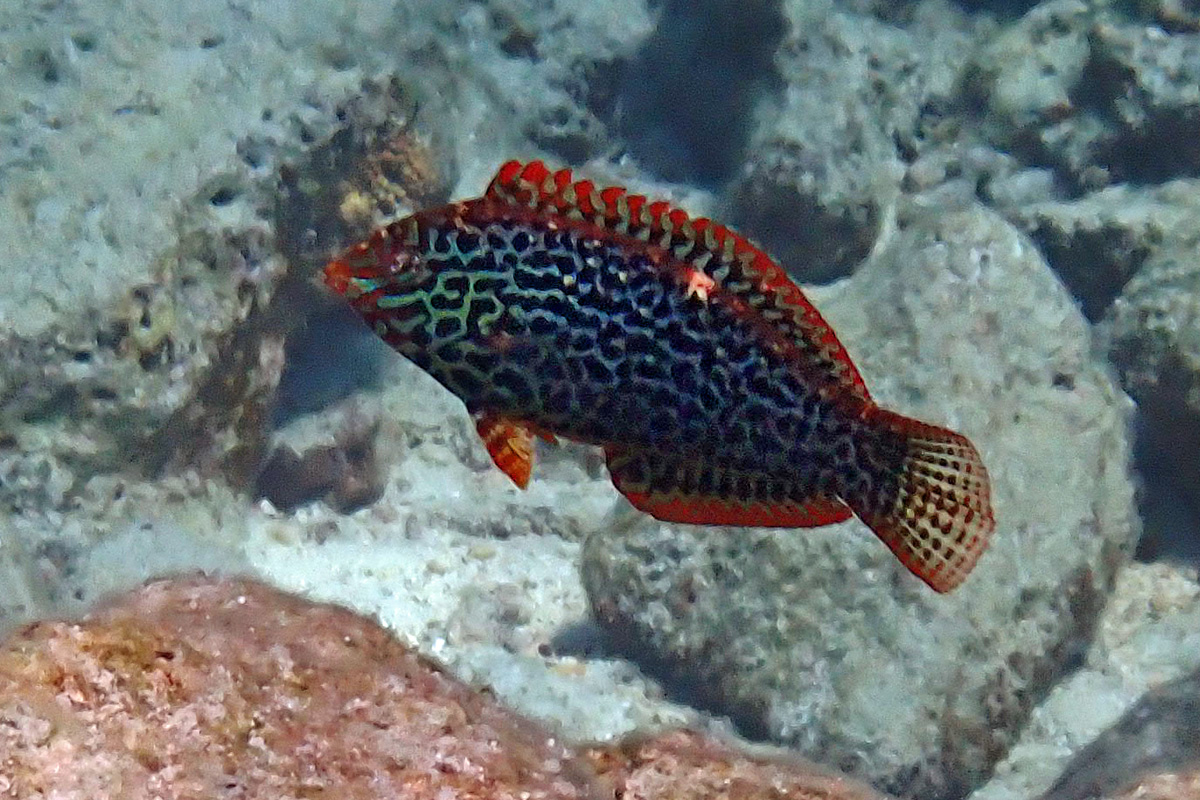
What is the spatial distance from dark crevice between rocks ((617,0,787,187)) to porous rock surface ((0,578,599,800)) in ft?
24.7

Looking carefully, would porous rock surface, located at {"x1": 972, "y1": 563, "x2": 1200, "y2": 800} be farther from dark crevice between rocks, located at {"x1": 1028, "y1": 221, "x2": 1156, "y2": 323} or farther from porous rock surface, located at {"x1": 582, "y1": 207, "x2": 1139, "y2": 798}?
dark crevice between rocks, located at {"x1": 1028, "y1": 221, "x2": 1156, "y2": 323}

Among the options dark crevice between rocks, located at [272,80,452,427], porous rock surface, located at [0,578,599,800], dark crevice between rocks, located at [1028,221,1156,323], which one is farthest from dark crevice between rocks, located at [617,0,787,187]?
porous rock surface, located at [0,578,599,800]

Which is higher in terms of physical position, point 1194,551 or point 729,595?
point 1194,551

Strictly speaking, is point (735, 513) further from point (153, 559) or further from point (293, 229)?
point (293, 229)

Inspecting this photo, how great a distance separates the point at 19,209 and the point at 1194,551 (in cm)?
700

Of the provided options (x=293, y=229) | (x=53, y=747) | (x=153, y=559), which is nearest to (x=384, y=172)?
(x=293, y=229)

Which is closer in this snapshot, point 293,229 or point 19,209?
point 19,209

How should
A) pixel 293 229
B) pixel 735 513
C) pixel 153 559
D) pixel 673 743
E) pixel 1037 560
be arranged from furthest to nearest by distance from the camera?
pixel 293 229
pixel 1037 560
pixel 153 559
pixel 673 743
pixel 735 513

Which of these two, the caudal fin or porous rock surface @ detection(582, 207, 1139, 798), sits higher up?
the caudal fin

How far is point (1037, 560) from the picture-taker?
5250 millimetres

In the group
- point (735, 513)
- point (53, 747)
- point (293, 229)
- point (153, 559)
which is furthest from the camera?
point (293, 229)

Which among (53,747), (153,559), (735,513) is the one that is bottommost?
(153,559)

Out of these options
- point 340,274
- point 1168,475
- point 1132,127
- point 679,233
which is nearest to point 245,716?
point 340,274

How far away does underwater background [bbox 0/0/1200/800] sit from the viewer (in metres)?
4.91
